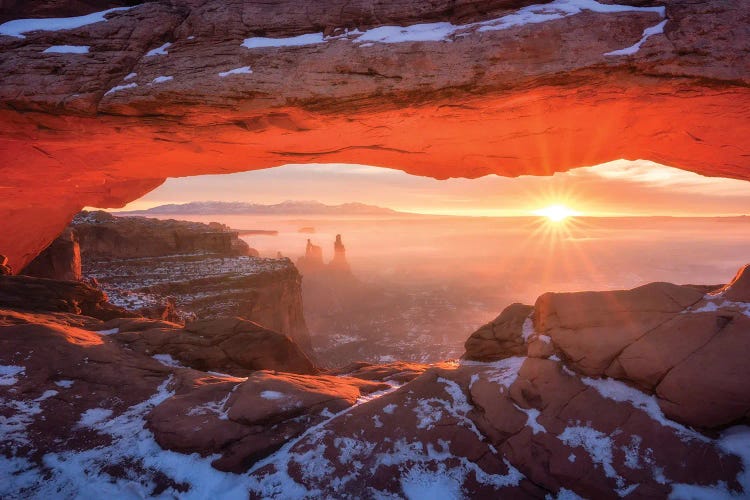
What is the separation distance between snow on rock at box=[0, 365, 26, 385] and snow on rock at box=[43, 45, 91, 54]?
8.38m

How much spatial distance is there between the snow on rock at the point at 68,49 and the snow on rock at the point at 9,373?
27.5ft

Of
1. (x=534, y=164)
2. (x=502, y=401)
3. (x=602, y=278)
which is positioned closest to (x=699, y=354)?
(x=502, y=401)

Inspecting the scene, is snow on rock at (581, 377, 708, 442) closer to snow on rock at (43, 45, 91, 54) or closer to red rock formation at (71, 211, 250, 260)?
snow on rock at (43, 45, 91, 54)

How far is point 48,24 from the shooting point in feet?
31.1

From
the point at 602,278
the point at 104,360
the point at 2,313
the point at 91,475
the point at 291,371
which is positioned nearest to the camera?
the point at 91,475

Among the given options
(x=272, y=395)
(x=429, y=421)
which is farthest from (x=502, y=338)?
(x=272, y=395)

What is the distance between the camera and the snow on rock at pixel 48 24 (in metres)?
9.26

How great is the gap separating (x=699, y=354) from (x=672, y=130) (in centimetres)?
675

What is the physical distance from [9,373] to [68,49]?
867 centimetres

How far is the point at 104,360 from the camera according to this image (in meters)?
8.54

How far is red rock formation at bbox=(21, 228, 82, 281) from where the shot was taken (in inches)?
779

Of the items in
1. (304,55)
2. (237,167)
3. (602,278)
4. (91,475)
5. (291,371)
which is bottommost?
(602,278)

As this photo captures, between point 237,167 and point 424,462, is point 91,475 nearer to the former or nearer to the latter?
point 424,462

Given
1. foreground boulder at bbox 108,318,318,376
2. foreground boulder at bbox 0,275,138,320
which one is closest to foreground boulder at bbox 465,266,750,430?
foreground boulder at bbox 108,318,318,376
